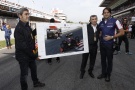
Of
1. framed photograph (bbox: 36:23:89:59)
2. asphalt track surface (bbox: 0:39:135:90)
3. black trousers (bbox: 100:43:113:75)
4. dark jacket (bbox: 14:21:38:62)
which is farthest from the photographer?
black trousers (bbox: 100:43:113:75)

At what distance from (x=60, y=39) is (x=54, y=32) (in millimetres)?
271

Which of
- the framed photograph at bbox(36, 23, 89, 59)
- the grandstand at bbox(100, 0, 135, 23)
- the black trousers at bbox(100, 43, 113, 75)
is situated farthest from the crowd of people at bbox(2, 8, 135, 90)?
the grandstand at bbox(100, 0, 135, 23)

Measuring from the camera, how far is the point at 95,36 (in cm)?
577

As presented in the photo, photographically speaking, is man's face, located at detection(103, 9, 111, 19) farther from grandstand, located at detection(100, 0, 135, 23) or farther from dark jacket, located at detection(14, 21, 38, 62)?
grandstand, located at detection(100, 0, 135, 23)

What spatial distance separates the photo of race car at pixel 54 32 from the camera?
506 centimetres

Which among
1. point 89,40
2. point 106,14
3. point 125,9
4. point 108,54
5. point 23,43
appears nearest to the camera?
point 23,43

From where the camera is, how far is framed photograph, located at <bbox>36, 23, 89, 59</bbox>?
16.2ft

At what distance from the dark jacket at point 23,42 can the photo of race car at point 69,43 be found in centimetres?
103

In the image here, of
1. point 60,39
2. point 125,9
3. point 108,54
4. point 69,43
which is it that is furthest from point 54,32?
point 125,9

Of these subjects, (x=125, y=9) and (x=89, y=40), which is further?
(x=125, y=9)

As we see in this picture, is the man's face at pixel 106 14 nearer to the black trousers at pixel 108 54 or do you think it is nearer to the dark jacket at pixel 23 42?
the black trousers at pixel 108 54

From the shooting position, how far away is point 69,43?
555cm

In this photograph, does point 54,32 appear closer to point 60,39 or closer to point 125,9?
point 60,39

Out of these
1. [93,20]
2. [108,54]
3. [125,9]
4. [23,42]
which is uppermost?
[125,9]
